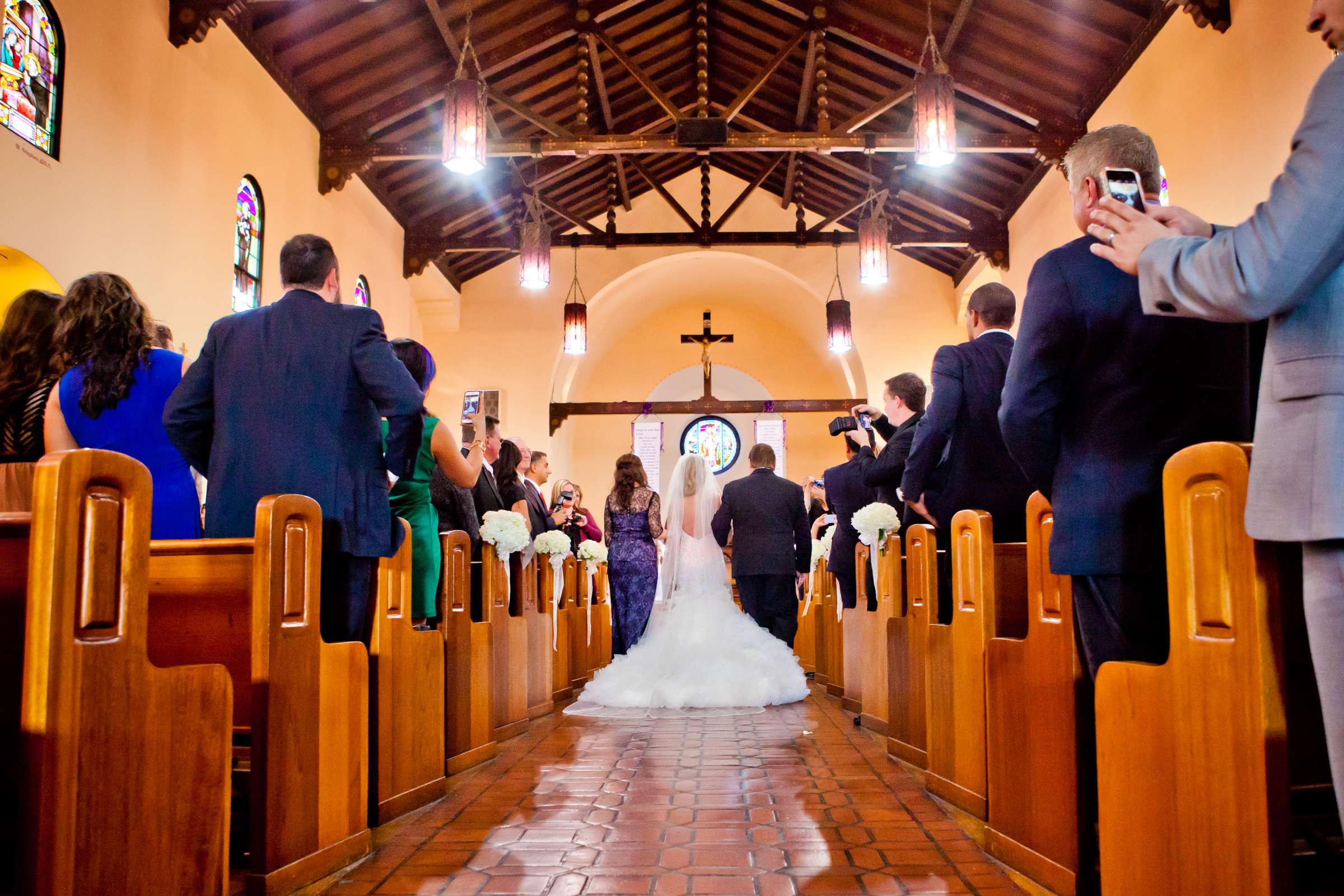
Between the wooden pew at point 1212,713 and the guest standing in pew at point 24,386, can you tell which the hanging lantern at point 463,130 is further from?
the wooden pew at point 1212,713

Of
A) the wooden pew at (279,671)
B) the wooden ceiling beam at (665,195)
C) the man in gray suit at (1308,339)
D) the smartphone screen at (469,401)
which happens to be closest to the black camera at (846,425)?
the wooden pew at (279,671)

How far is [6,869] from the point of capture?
1.64 m

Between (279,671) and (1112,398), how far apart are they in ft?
6.44

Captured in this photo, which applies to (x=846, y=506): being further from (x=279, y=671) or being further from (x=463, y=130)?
(x=279, y=671)

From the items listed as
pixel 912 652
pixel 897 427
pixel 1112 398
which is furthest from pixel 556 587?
pixel 1112 398

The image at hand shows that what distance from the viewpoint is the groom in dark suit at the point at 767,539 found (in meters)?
6.41

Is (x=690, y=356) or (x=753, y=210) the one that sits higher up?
(x=753, y=210)

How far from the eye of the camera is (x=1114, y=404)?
78.4 inches

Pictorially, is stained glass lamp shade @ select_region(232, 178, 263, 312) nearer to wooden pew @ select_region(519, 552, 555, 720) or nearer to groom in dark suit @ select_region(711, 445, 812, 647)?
wooden pew @ select_region(519, 552, 555, 720)

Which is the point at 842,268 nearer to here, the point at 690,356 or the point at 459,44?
the point at 690,356

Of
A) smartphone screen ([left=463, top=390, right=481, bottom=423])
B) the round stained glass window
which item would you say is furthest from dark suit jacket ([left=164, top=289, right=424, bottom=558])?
the round stained glass window

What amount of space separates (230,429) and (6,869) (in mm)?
1264

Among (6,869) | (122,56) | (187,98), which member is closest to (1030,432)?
(6,869)

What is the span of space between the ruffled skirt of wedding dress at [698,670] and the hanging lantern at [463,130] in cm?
306
